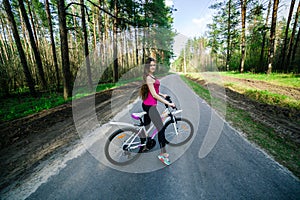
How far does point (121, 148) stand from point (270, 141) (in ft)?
11.7

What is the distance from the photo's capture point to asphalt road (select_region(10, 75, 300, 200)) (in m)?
1.81

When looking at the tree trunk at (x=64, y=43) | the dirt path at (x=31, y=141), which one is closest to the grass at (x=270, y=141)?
the dirt path at (x=31, y=141)

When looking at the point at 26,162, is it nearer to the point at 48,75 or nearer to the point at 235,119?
the point at 235,119

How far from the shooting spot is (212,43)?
34531 mm

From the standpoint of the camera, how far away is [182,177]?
6.90 ft

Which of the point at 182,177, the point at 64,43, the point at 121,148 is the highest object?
the point at 64,43

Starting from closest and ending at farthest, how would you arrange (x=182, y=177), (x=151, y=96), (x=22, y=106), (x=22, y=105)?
(x=182, y=177), (x=151, y=96), (x=22, y=106), (x=22, y=105)

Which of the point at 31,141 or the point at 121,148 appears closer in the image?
the point at 121,148

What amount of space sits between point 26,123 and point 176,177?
5.15 meters

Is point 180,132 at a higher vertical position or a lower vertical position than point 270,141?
higher

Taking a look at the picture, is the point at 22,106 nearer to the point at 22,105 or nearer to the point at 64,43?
the point at 22,105

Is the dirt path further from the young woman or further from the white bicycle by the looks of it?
the young woman

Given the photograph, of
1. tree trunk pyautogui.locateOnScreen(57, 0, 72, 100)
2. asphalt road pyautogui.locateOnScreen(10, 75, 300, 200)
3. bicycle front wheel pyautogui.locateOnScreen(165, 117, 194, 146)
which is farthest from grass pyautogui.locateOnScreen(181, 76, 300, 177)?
tree trunk pyautogui.locateOnScreen(57, 0, 72, 100)

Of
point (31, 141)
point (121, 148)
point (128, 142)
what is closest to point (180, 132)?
point (128, 142)
